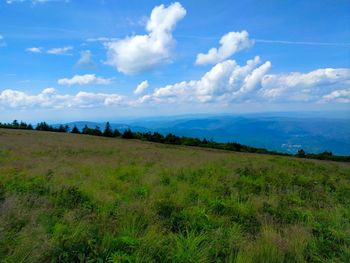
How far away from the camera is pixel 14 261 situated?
2951mm

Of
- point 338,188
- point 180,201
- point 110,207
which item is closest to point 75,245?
point 110,207

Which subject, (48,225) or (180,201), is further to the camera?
(180,201)

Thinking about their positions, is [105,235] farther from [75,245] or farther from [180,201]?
[180,201]

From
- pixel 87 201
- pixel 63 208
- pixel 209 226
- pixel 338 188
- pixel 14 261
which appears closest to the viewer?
pixel 14 261

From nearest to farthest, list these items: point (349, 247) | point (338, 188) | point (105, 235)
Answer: point (105, 235)
point (349, 247)
point (338, 188)

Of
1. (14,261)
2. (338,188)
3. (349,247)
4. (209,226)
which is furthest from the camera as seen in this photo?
(338,188)

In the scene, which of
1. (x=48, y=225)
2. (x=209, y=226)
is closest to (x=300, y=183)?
(x=209, y=226)

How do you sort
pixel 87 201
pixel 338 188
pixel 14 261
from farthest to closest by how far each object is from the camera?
pixel 338 188 → pixel 87 201 → pixel 14 261

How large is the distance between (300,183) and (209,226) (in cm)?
632

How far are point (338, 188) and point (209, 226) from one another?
6.83 meters

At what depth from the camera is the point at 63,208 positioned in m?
4.68

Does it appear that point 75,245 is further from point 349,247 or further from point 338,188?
point 338,188

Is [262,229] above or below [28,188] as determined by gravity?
below

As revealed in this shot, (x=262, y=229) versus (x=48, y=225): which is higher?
(x=48, y=225)
